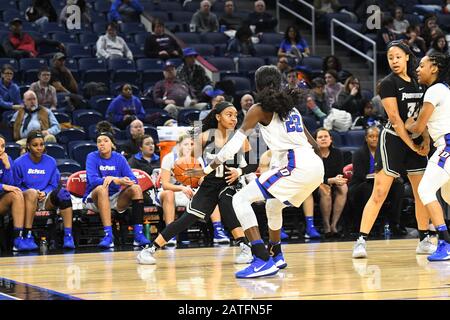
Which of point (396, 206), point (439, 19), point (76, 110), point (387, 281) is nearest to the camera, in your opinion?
point (387, 281)

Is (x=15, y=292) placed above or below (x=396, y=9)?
below

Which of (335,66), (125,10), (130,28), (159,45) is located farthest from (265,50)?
(125,10)

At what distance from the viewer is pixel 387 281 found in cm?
638

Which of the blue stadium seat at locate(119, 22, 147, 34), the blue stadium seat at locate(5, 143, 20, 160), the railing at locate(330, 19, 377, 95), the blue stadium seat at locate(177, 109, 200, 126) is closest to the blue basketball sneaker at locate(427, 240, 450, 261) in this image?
the blue stadium seat at locate(5, 143, 20, 160)

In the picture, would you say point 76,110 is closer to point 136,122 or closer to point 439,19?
point 136,122

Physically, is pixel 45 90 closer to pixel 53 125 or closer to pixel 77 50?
pixel 53 125

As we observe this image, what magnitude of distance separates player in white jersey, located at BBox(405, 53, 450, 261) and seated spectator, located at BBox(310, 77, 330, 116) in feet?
23.4

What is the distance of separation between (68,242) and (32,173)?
3.02ft

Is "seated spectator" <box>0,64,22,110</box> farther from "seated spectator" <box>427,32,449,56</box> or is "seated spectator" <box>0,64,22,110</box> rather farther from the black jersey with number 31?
"seated spectator" <box>427,32,449,56</box>

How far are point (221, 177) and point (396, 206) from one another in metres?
4.69

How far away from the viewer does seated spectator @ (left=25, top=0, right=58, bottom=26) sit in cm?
1612

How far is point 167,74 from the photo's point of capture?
14.3 m

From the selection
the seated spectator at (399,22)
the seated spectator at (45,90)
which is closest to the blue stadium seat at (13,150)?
the seated spectator at (45,90)
